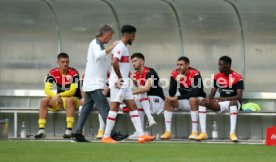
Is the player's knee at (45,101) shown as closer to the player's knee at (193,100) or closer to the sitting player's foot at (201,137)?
the player's knee at (193,100)

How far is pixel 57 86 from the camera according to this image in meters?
20.4

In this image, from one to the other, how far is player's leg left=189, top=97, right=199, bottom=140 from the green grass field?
7.58ft

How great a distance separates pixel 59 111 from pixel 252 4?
4092mm

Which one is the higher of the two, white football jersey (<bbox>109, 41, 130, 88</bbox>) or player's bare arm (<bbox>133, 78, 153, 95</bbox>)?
white football jersey (<bbox>109, 41, 130, 88</bbox>)

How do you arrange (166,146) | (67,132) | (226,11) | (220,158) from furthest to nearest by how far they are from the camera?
(226,11), (67,132), (166,146), (220,158)

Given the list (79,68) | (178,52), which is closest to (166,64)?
(178,52)

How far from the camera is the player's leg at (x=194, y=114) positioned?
1961 centimetres

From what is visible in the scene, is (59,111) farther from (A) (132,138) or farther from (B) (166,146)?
(B) (166,146)

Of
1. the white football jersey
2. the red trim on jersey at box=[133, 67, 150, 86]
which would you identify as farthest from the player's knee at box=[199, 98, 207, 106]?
the white football jersey

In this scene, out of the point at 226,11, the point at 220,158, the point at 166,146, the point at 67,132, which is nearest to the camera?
the point at 220,158

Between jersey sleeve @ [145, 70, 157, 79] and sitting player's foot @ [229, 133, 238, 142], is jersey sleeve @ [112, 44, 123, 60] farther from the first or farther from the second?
sitting player's foot @ [229, 133, 238, 142]

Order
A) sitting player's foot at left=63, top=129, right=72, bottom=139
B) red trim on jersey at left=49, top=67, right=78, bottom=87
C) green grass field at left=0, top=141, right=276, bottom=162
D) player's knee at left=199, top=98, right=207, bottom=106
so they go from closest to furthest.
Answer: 1. green grass field at left=0, top=141, right=276, bottom=162
2. sitting player's foot at left=63, top=129, right=72, bottom=139
3. player's knee at left=199, top=98, right=207, bottom=106
4. red trim on jersey at left=49, top=67, right=78, bottom=87

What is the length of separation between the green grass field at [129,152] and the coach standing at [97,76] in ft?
2.96

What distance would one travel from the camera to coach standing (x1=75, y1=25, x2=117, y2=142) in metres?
17.8
